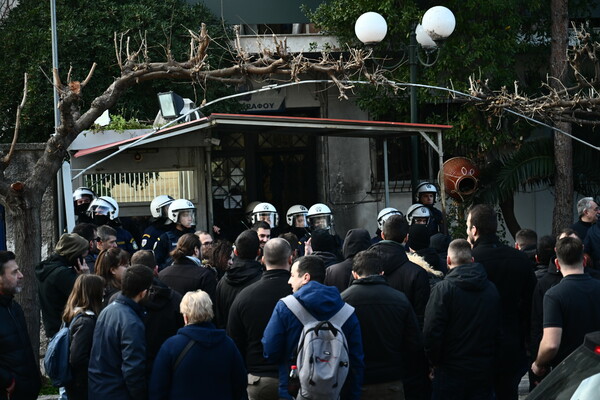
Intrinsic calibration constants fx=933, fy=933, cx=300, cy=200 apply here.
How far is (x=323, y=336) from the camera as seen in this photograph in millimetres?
5824

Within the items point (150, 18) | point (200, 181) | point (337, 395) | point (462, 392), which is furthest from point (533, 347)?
point (150, 18)

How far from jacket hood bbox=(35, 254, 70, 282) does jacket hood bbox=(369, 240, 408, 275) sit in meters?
2.66

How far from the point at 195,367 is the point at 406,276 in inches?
85.4

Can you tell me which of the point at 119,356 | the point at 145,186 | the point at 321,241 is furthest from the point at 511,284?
Answer: the point at 145,186

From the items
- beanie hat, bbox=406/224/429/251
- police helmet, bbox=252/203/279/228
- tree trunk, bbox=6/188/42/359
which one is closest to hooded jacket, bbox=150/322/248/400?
beanie hat, bbox=406/224/429/251

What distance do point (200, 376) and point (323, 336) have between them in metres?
0.82

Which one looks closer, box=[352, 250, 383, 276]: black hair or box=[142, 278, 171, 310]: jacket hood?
box=[352, 250, 383, 276]: black hair

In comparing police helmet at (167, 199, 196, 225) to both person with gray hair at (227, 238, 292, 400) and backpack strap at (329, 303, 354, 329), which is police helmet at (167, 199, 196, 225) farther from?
backpack strap at (329, 303, 354, 329)

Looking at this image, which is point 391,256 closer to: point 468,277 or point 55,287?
point 468,277

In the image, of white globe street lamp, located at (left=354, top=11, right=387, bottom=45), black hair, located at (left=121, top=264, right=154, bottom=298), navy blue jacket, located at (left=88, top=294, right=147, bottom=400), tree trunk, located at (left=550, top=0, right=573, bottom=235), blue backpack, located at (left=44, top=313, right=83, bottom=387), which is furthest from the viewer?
tree trunk, located at (left=550, top=0, right=573, bottom=235)

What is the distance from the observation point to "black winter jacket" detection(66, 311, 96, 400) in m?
6.37

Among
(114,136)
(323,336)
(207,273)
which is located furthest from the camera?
(114,136)

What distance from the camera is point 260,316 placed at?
21.7ft

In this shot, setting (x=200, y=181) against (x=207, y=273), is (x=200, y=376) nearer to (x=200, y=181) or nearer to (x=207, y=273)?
(x=207, y=273)
